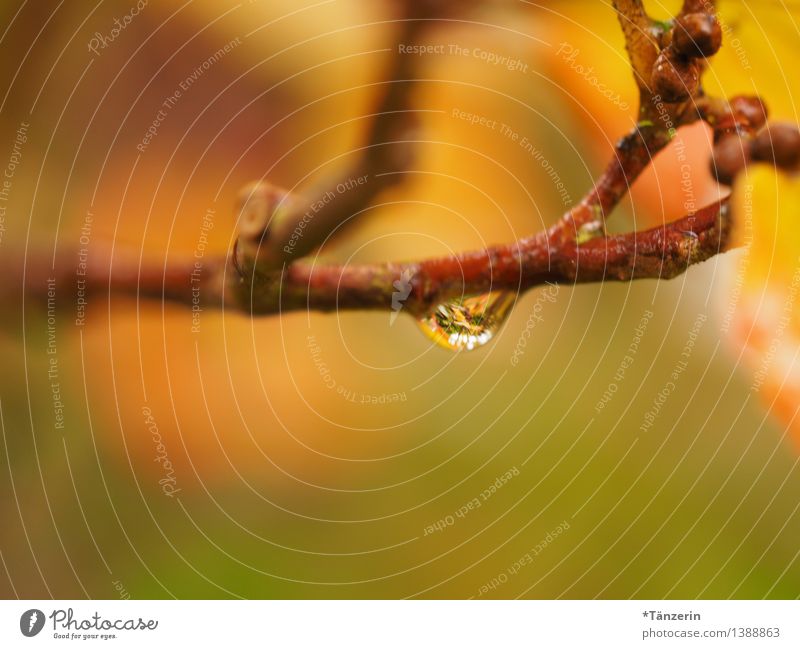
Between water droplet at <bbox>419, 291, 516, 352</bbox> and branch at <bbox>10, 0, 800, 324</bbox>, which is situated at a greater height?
branch at <bbox>10, 0, 800, 324</bbox>

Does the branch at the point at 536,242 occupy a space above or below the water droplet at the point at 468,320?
above

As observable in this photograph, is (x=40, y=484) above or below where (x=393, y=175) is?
below

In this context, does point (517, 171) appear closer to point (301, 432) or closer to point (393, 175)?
point (393, 175)

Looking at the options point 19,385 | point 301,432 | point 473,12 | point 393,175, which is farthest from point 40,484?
point 473,12
